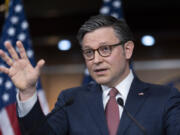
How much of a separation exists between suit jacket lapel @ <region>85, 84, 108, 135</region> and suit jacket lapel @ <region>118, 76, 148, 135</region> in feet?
0.34

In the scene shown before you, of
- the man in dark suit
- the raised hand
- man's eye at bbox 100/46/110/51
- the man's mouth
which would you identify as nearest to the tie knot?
the man in dark suit

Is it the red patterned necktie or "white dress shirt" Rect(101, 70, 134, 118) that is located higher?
"white dress shirt" Rect(101, 70, 134, 118)

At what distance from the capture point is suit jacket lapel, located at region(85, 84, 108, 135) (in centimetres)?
172

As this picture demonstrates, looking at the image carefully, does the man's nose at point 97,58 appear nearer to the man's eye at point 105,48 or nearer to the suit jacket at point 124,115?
the man's eye at point 105,48

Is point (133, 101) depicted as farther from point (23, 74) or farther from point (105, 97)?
point (23, 74)

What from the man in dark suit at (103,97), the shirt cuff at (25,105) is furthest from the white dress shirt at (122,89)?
the shirt cuff at (25,105)

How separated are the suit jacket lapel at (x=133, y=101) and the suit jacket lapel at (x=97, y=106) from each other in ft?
0.34

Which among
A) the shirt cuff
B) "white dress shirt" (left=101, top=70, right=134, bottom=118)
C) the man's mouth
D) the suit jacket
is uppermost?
the man's mouth

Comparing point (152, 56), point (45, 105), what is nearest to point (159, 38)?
point (152, 56)

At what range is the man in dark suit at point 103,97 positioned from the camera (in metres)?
1.64

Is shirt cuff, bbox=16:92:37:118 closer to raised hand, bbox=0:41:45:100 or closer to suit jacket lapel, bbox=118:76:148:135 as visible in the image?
raised hand, bbox=0:41:45:100

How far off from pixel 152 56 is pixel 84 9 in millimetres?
1611

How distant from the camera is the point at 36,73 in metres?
1.66

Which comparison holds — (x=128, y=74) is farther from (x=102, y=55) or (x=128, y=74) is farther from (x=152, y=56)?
(x=152, y=56)
